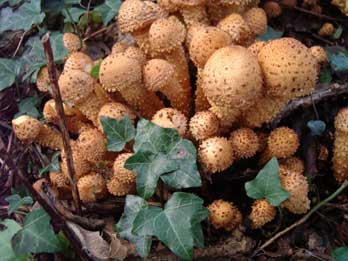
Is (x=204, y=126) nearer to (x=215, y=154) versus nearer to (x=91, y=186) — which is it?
(x=215, y=154)

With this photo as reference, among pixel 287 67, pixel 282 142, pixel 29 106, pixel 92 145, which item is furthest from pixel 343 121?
pixel 29 106

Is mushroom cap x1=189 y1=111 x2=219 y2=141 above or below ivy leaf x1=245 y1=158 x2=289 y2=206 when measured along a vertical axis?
above

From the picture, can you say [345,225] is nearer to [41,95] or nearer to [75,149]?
[75,149]

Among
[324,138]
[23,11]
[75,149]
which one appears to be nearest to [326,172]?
[324,138]

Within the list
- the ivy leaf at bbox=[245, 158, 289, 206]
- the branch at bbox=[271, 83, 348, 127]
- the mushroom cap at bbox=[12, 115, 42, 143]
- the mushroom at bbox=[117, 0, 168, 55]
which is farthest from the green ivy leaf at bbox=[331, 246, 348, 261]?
the mushroom cap at bbox=[12, 115, 42, 143]

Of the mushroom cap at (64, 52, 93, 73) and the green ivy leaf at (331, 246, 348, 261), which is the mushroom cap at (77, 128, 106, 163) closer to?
the mushroom cap at (64, 52, 93, 73)

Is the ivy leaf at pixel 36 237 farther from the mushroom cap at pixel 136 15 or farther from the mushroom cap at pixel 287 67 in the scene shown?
the mushroom cap at pixel 287 67

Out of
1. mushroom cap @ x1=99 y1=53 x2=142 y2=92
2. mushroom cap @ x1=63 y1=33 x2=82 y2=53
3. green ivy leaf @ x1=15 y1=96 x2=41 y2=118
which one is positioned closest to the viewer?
mushroom cap @ x1=99 y1=53 x2=142 y2=92
